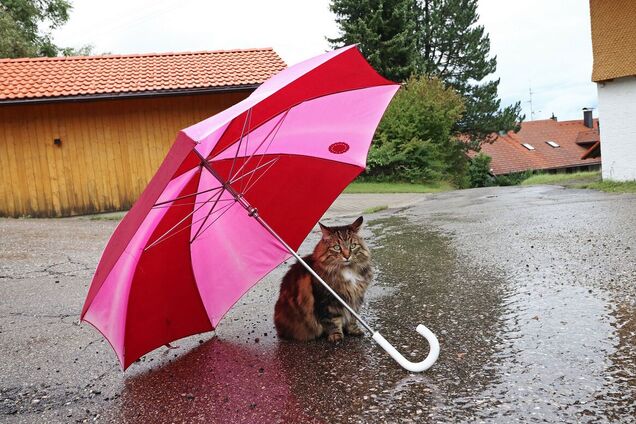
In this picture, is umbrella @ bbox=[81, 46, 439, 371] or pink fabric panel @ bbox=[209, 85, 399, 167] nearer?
umbrella @ bbox=[81, 46, 439, 371]

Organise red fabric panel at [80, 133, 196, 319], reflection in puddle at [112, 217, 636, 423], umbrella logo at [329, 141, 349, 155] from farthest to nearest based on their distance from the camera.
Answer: umbrella logo at [329, 141, 349, 155], reflection in puddle at [112, 217, 636, 423], red fabric panel at [80, 133, 196, 319]

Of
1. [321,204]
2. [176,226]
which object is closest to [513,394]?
[321,204]

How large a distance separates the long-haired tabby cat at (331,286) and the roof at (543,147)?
38.3m

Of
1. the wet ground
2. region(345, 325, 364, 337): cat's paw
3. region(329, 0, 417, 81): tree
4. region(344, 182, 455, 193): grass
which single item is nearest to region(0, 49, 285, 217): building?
region(344, 182, 455, 193): grass

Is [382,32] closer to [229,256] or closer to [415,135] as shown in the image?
[415,135]

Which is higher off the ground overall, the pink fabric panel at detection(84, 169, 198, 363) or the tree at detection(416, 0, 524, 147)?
the tree at detection(416, 0, 524, 147)

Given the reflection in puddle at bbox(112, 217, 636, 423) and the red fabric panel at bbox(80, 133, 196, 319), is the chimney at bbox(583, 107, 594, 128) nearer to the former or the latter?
the reflection in puddle at bbox(112, 217, 636, 423)

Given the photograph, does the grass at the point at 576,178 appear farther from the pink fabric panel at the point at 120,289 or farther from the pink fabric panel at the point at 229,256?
the pink fabric panel at the point at 120,289

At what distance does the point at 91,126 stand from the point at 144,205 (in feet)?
43.3

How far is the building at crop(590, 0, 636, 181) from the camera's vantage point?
15891 mm

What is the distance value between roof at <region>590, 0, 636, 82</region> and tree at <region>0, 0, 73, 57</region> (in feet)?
79.3

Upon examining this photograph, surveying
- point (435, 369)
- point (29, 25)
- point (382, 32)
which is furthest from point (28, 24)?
point (435, 369)

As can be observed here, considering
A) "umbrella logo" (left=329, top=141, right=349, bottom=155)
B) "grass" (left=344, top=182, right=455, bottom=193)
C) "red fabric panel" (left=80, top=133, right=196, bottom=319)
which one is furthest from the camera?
"grass" (left=344, top=182, right=455, bottom=193)

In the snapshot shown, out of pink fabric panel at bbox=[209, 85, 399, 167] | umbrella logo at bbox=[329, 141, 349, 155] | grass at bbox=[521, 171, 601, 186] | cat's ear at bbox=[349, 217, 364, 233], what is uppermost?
pink fabric panel at bbox=[209, 85, 399, 167]
